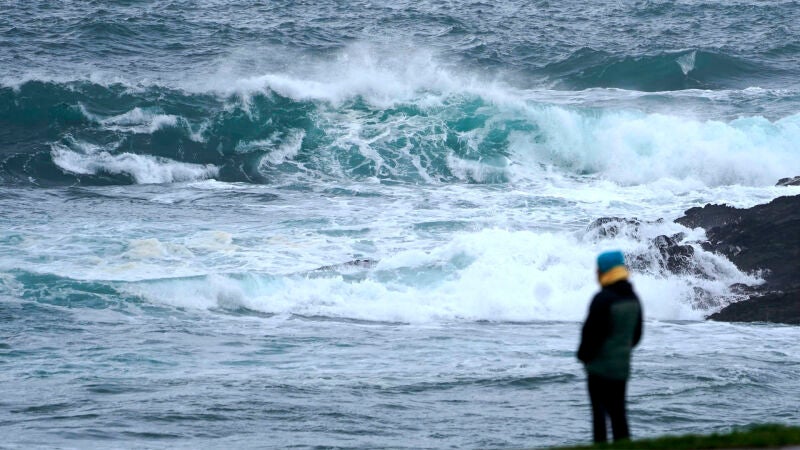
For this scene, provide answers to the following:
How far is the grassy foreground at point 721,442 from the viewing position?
8594 mm

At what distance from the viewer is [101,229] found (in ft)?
74.9

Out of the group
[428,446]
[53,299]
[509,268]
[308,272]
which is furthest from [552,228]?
[428,446]

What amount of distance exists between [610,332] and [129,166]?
22.1 m

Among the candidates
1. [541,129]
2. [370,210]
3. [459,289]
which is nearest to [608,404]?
[459,289]

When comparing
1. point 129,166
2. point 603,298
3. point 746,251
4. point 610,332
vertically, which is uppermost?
point 129,166

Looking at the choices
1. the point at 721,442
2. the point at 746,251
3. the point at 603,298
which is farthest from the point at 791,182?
Result: the point at 603,298

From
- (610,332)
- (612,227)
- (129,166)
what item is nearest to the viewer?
(610,332)

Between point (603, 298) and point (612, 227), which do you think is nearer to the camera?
point (603, 298)

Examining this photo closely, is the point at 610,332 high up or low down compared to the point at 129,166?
down

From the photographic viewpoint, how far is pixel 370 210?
25156mm

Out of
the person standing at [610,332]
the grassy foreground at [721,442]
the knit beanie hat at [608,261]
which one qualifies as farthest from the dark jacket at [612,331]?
the grassy foreground at [721,442]

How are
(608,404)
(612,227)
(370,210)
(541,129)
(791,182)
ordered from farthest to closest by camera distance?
1. (541,129)
2. (791,182)
3. (370,210)
4. (612,227)
5. (608,404)

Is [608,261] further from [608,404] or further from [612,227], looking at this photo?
[612,227]

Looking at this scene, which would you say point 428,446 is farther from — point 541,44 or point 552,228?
point 541,44
